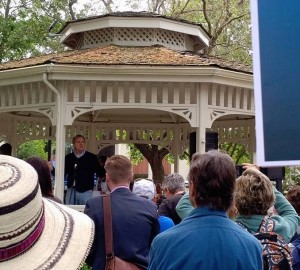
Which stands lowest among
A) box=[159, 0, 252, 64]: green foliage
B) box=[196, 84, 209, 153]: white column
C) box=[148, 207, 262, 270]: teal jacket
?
box=[148, 207, 262, 270]: teal jacket

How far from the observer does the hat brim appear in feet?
7.31

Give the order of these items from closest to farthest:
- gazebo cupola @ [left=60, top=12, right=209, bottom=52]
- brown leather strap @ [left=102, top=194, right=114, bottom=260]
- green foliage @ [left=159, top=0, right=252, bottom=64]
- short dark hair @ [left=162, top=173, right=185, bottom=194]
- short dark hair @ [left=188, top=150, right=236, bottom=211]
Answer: short dark hair @ [left=188, top=150, right=236, bottom=211], brown leather strap @ [left=102, top=194, right=114, bottom=260], short dark hair @ [left=162, top=173, right=185, bottom=194], gazebo cupola @ [left=60, top=12, right=209, bottom=52], green foliage @ [left=159, top=0, right=252, bottom=64]

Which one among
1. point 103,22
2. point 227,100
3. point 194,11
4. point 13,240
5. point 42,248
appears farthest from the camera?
point 194,11

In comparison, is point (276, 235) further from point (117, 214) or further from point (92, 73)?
point (92, 73)

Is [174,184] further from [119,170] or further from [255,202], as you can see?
[255,202]

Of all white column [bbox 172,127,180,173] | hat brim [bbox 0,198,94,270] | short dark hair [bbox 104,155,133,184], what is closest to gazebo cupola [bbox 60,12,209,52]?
white column [bbox 172,127,180,173]

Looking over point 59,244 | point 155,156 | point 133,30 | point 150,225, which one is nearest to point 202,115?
point 133,30

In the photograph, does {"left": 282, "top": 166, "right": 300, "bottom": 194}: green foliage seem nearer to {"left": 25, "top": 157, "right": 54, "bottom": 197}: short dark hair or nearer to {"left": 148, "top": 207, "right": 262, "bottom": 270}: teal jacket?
{"left": 25, "top": 157, "right": 54, "bottom": 197}: short dark hair

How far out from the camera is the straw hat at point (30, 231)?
214 centimetres

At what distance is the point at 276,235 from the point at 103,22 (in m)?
9.98

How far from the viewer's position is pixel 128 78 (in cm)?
1140

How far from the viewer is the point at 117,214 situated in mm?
4965

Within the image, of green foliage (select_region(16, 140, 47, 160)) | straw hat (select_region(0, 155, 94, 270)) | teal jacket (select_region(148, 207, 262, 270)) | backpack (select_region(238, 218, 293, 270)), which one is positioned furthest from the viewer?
green foliage (select_region(16, 140, 47, 160))

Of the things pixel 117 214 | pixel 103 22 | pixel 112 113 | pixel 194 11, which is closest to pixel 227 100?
pixel 103 22
